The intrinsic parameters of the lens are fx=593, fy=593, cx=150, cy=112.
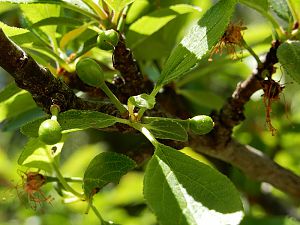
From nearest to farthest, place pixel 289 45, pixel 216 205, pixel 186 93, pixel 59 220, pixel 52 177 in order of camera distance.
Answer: pixel 216 205
pixel 289 45
pixel 52 177
pixel 186 93
pixel 59 220

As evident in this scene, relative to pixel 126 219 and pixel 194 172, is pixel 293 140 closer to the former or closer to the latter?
pixel 126 219

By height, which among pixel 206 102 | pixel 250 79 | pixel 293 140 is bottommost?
pixel 293 140

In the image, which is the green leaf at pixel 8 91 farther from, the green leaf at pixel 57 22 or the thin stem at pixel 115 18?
the thin stem at pixel 115 18

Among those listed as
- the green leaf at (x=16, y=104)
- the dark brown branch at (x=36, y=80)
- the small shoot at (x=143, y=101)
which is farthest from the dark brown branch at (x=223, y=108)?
the green leaf at (x=16, y=104)

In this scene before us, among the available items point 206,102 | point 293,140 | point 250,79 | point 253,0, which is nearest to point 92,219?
point 206,102

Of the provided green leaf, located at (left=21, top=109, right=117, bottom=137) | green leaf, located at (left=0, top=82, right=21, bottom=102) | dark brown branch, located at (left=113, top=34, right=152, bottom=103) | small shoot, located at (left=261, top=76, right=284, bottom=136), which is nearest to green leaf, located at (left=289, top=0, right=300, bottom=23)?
small shoot, located at (left=261, top=76, right=284, bottom=136)

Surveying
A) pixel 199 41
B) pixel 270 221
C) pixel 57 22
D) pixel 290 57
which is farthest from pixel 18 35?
pixel 270 221

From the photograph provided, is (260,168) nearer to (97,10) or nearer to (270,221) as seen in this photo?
(270,221)
